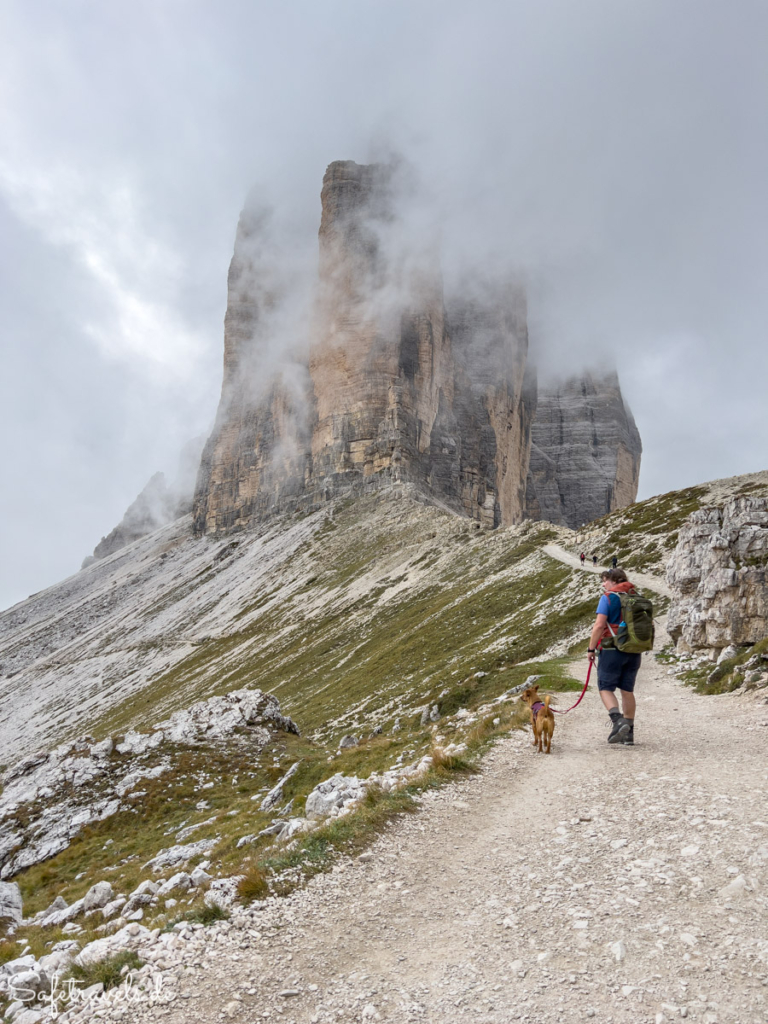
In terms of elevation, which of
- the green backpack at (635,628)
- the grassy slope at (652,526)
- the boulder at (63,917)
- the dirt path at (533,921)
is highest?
the grassy slope at (652,526)

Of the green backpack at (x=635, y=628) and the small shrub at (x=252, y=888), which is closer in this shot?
the small shrub at (x=252, y=888)

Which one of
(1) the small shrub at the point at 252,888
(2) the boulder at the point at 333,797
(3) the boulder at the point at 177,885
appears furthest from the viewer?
A: (3) the boulder at the point at 177,885

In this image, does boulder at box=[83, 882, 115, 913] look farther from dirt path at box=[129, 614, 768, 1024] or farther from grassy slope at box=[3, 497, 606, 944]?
dirt path at box=[129, 614, 768, 1024]

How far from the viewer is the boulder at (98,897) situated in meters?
11.2

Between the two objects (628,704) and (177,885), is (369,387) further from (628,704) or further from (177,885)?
(177,885)

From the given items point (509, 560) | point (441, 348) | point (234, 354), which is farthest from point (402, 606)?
point (234, 354)

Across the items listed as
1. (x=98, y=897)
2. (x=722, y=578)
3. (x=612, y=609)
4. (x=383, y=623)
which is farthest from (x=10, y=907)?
(x=383, y=623)

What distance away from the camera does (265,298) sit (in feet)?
584

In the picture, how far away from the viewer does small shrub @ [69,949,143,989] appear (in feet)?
17.3

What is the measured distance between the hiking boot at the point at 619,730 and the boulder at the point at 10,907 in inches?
468

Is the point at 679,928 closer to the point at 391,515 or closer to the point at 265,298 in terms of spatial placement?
the point at 391,515

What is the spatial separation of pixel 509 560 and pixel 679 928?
162 ft

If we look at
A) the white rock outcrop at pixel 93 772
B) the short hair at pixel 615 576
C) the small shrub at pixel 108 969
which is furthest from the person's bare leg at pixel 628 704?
the white rock outcrop at pixel 93 772

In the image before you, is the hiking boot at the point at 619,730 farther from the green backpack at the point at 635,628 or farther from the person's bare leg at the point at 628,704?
the green backpack at the point at 635,628
